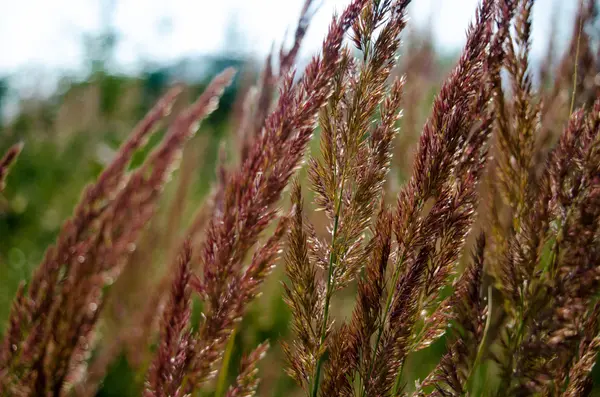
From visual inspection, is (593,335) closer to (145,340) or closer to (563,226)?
(563,226)

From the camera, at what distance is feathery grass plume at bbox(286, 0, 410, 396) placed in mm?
890

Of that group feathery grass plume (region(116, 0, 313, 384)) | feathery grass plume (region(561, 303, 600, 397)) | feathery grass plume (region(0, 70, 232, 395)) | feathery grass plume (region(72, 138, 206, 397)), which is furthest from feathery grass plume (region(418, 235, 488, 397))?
feathery grass plume (region(72, 138, 206, 397))

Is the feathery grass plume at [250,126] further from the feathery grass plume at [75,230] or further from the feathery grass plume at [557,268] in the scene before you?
the feathery grass plume at [557,268]

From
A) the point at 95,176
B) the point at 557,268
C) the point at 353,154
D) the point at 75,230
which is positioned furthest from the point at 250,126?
the point at 95,176

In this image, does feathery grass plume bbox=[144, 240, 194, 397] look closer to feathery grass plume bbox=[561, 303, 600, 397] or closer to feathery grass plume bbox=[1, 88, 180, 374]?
feathery grass plume bbox=[1, 88, 180, 374]

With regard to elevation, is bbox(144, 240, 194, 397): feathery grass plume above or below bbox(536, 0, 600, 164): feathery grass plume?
below

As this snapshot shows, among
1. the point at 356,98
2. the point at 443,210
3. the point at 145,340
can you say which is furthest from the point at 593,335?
the point at 145,340

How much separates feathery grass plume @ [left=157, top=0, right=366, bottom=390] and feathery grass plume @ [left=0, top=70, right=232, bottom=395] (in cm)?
37

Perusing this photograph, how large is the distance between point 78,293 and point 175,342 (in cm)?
33

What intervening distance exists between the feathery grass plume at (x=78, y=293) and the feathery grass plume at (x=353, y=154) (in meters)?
0.50

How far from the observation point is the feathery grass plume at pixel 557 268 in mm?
821

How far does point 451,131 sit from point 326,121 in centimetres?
21

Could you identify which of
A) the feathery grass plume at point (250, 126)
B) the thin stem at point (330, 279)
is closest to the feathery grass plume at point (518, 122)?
the thin stem at point (330, 279)

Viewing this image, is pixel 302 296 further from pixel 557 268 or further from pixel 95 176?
pixel 95 176
